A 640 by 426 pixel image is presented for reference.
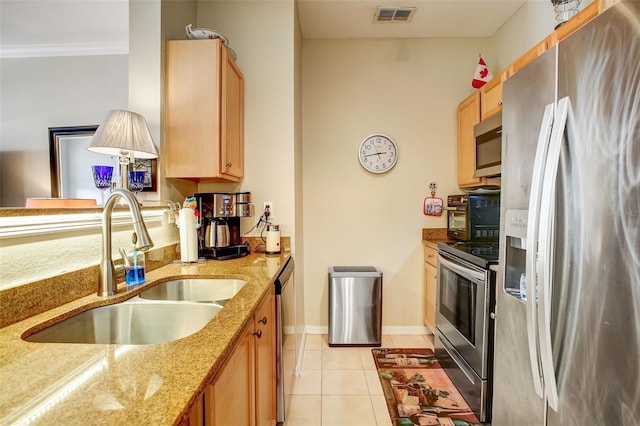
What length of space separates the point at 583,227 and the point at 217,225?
1.80m

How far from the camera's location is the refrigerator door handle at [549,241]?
903mm

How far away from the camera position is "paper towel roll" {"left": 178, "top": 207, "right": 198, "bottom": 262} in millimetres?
1814

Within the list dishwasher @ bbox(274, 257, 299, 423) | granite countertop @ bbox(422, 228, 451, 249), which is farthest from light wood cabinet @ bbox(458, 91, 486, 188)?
dishwasher @ bbox(274, 257, 299, 423)

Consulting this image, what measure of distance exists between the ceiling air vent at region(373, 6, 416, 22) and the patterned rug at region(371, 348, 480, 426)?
2.83m

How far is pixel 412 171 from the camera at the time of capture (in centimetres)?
302

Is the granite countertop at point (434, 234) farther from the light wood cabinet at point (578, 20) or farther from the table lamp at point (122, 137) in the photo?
the table lamp at point (122, 137)

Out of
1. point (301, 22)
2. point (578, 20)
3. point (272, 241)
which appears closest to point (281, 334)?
point (272, 241)

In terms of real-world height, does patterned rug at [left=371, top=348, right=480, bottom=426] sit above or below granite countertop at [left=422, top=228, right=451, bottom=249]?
below

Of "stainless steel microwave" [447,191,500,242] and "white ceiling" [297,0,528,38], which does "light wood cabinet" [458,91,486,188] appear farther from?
"white ceiling" [297,0,528,38]

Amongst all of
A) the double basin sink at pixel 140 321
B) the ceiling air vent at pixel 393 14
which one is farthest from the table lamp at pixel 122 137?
the ceiling air vent at pixel 393 14

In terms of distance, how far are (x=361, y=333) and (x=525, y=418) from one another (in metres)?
1.70

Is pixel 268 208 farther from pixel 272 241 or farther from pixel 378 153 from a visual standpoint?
pixel 378 153

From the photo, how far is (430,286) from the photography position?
9.35 feet

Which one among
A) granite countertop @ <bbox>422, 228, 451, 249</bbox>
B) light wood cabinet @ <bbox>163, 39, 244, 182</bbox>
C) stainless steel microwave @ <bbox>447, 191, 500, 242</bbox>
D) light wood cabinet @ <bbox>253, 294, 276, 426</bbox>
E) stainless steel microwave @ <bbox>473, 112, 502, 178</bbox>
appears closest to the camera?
light wood cabinet @ <bbox>253, 294, 276, 426</bbox>
